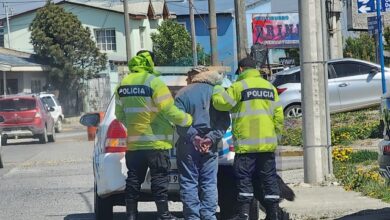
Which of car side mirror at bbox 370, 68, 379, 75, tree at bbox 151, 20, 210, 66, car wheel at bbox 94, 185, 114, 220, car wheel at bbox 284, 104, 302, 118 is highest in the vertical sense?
tree at bbox 151, 20, 210, 66

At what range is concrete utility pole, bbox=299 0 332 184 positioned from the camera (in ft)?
37.4

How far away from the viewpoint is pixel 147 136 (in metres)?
8.43

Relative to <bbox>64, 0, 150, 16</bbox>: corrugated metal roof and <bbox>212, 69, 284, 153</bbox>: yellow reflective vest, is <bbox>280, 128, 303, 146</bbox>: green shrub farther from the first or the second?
<bbox>64, 0, 150, 16</bbox>: corrugated metal roof

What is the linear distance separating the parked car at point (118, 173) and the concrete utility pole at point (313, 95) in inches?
94.6

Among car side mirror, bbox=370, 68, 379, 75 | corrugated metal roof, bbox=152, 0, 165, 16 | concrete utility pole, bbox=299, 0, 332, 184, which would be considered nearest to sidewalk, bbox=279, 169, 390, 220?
concrete utility pole, bbox=299, 0, 332, 184

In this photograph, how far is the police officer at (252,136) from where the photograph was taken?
847 cm

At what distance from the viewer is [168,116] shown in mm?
8250

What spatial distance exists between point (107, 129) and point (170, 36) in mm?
45126

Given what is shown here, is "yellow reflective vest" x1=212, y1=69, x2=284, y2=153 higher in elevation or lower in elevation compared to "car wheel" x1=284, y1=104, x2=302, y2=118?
higher

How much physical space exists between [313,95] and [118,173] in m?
3.83

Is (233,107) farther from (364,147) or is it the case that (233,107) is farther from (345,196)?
(364,147)

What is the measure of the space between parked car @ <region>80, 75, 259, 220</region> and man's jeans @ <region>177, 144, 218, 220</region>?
341 mm

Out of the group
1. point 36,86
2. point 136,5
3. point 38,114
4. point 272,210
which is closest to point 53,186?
point 272,210

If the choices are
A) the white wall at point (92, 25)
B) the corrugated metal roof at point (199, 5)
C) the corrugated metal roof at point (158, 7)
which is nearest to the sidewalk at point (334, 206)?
the white wall at point (92, 25)
